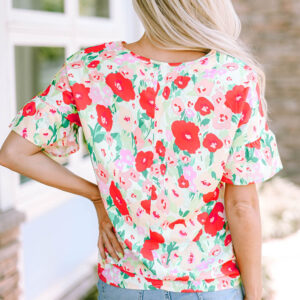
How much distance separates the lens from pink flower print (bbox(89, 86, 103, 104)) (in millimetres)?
1499

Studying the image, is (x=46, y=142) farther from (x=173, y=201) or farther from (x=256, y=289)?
(x=256, y=289)

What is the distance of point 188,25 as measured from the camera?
1427mm

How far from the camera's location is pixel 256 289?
159cm

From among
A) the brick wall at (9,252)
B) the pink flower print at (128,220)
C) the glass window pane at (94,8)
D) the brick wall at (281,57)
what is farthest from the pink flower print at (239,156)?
the brick wall at (281,57)

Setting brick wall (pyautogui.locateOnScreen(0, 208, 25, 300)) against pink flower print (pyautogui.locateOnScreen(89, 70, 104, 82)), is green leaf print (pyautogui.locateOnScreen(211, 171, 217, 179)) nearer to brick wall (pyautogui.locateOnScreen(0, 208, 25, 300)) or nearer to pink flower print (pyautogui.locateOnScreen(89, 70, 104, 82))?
pink flower print (pyautogui.locateOnScreen(89, 70, 104, 82))

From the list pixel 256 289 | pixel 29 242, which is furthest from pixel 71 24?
pixel 256 289

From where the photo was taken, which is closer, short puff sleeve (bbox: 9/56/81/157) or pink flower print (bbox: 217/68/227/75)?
pink flower print (bbox: 217/68/227/75)

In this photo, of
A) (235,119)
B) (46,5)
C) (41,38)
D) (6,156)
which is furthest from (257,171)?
(46,5)

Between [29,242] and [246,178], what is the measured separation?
2.64 meters

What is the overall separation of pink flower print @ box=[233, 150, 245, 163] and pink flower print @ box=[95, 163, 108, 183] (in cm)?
35

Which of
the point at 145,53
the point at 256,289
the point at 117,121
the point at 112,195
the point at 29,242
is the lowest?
the point at 29,242

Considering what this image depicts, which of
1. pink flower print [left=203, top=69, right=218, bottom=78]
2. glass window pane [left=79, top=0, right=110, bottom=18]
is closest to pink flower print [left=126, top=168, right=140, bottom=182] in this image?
pink flower print [left=203, top=69, right=218, bottom=78]

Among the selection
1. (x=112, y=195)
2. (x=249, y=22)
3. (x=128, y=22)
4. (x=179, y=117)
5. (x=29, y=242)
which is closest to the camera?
(x=179, y=117)

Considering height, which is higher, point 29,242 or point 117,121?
point 117,121
